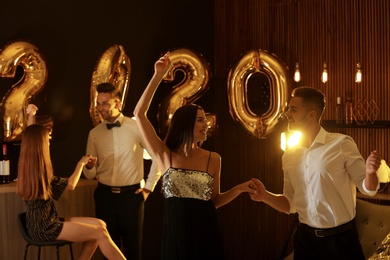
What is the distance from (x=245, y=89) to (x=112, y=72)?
144 centimetres

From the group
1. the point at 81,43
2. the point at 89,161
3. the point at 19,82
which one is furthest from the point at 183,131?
the point at 81,43

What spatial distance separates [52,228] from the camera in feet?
14.4

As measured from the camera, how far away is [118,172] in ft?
16.7

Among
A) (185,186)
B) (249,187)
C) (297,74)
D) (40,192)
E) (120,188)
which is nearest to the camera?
(185,186)

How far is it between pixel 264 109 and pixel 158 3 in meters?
1.59

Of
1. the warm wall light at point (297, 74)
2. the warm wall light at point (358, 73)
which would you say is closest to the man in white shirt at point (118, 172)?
the warm wall light at point (297, 74)

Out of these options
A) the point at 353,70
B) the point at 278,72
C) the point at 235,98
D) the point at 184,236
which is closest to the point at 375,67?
the point at 353,70

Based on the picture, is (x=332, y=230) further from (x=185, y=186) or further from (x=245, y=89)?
(x=245, y=89)

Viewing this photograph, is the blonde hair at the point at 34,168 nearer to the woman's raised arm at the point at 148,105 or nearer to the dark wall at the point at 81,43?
the dark wall at the point at 81,43

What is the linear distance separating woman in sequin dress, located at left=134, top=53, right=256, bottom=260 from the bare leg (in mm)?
1042

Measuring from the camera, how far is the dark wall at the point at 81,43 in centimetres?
526

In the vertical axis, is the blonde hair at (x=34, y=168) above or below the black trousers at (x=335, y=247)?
above

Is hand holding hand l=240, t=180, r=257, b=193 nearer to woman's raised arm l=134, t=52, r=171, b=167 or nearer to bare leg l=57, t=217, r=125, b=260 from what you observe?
woman's raised arm l=134, t=52, r=171, b=167

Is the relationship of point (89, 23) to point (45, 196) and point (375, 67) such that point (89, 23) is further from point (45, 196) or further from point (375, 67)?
point (375, 67)
